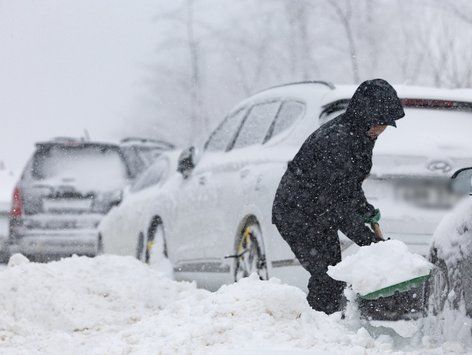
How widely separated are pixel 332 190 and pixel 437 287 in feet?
3.51

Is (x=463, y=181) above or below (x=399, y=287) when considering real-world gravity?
above

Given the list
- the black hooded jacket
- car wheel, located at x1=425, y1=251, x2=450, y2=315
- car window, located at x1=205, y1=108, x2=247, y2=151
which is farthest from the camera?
car window, located at x1=205, y1=108, x2=247, y2=151

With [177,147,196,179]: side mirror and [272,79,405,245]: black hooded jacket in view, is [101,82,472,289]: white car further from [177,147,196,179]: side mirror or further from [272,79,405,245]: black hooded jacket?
[272,79,405,245]: black hooded jacket

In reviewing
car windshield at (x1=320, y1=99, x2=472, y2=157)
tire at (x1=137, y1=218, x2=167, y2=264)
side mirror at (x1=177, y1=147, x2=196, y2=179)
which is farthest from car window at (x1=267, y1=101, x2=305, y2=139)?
tire at (x1=137, y1=218, x2=167, y2=264)

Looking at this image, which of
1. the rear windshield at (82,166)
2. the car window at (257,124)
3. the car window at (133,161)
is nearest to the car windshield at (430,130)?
the car window at (257,124)

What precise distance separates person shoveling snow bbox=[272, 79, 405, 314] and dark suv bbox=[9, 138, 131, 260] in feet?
18.1

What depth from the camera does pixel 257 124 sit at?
24.3 ft

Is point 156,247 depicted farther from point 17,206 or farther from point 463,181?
point 463,181

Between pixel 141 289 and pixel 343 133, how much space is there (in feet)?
7.99

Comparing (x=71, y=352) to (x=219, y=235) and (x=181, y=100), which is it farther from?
(x=181, y=100)

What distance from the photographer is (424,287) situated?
475 centimetres

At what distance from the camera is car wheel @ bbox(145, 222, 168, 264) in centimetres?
924

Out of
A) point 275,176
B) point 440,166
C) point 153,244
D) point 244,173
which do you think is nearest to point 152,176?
point 153,244

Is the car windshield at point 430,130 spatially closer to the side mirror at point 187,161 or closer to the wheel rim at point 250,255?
the wheel rim at point 250,255
